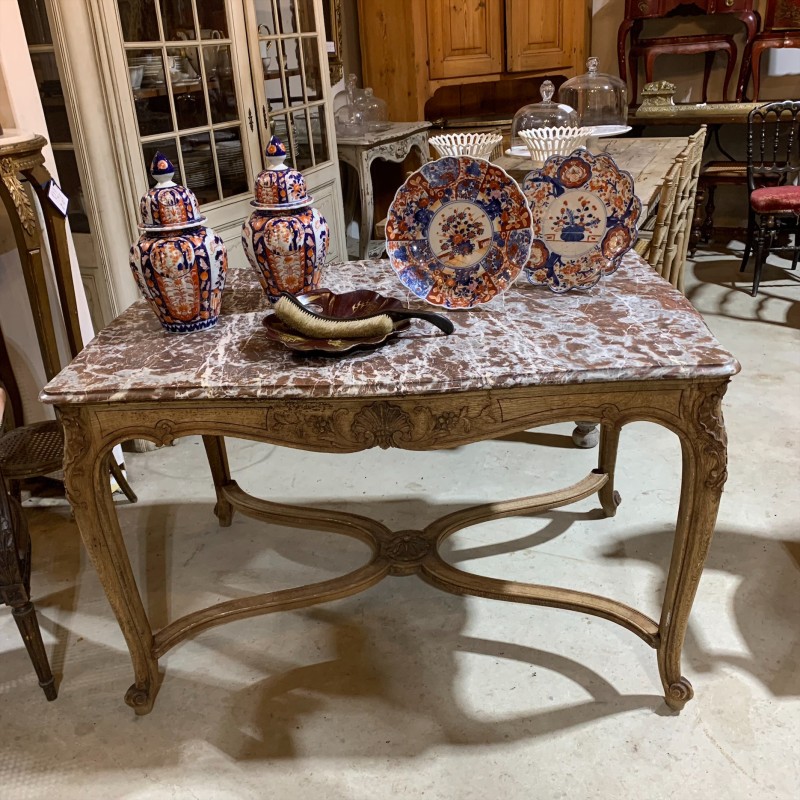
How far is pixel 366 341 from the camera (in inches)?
54.9

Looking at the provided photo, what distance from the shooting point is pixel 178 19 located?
2.70m

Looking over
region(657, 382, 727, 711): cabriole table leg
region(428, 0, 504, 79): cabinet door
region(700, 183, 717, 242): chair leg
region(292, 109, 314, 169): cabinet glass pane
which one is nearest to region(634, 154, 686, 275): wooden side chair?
region(657, 382, 727, 711): cabriole table leg

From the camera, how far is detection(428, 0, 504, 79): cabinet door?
480 centimetres

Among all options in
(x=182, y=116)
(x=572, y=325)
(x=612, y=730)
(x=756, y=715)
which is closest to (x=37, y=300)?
(x=182, y=116)

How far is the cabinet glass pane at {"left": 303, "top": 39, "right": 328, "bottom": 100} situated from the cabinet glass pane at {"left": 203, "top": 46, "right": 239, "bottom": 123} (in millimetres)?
639

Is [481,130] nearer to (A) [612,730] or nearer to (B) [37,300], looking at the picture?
(B) [37,300]

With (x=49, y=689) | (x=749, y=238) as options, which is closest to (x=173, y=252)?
(x=49, y=689)

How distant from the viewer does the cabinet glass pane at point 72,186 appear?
2461 millimetres

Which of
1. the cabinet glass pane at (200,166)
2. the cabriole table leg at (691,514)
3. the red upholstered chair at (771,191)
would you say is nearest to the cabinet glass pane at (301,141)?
the cabinet glass pane at (200,166)

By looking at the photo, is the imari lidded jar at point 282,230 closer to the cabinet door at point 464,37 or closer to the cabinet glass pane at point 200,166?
the cabinet glass pane at point 200,166

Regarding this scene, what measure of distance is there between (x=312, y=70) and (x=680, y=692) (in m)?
3.07

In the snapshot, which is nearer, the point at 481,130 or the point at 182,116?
the point at 182,116

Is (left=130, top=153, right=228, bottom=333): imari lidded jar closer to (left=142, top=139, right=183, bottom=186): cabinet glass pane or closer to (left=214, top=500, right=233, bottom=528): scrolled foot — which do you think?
(left=214, top=500, right=233, bottom=528): scrolled foot

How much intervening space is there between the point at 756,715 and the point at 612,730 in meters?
0.30
